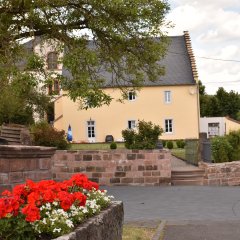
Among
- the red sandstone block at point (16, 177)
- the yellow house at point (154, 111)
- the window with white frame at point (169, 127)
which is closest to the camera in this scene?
the red sandstone block at point (16, 177)

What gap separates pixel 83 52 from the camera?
17094 millimetres

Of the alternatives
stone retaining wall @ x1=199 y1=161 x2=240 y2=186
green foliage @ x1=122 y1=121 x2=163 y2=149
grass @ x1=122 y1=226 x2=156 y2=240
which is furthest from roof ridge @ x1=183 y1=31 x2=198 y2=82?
grass @ x1=122 y1=226 x2=156 y2=240

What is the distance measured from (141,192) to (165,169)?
2.28m

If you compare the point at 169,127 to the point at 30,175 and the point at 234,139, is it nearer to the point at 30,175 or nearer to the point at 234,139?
the point at 234,139

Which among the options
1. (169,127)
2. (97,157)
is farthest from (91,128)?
(97,157)

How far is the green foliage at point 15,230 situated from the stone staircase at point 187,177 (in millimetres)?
14837

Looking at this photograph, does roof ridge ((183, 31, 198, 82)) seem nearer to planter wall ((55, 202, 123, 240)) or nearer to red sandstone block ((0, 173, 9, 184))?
red sandstone block ((0, 173, 9, 184))

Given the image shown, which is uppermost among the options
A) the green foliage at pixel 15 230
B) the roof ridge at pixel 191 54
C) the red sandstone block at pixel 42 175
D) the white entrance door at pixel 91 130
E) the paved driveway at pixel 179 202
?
the roof ridge at pixel 191 54

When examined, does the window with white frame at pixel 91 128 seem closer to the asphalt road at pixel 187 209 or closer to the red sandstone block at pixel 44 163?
the asphalt road at pixel 187 209

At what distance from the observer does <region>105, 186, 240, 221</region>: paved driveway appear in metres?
12.1

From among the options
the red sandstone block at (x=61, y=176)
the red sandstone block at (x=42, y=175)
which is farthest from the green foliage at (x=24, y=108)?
the red sandstone block at (x=42, y=175)

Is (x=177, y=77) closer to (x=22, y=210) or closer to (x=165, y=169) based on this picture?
(x=165, y=169)

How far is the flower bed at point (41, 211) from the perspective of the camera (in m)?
4.96

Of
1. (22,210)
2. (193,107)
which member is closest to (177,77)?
(193,107)
